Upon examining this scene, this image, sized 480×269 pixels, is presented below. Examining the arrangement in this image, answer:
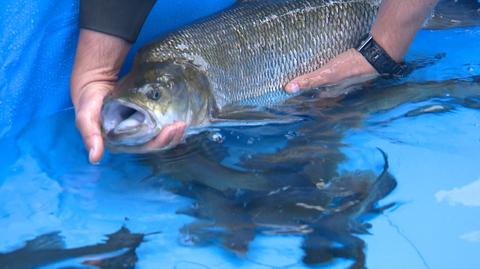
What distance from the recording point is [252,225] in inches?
70.5

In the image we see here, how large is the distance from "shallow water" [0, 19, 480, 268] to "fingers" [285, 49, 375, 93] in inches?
2.5

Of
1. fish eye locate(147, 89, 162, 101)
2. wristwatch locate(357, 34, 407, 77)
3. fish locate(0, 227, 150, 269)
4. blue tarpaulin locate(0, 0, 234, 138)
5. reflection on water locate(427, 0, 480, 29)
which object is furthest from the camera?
reflection on water locate(427, 0, 480, 29)

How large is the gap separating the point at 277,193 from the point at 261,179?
0.10 m

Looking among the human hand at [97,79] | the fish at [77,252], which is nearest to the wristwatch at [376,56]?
the human hand at [97,79]

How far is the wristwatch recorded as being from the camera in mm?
2488

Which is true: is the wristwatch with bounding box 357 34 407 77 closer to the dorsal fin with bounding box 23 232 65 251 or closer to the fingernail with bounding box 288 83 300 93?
the fingernail with bounding box 288 83 300 93

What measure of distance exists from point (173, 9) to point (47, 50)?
63cm

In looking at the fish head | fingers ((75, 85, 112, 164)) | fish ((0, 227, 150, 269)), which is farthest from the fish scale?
fish ((0, 227, 150, 269))

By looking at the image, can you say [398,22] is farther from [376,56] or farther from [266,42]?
[266,42]

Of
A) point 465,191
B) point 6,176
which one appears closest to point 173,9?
point 6,176

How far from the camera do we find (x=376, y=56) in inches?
98.3

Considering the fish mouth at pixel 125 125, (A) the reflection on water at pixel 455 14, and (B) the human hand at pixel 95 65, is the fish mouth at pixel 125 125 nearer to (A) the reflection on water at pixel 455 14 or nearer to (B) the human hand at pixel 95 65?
(B) the human hand at pixel 95 65

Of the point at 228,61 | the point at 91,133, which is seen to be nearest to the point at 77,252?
the point at 91,133

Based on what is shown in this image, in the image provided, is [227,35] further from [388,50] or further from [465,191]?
[465,191]
